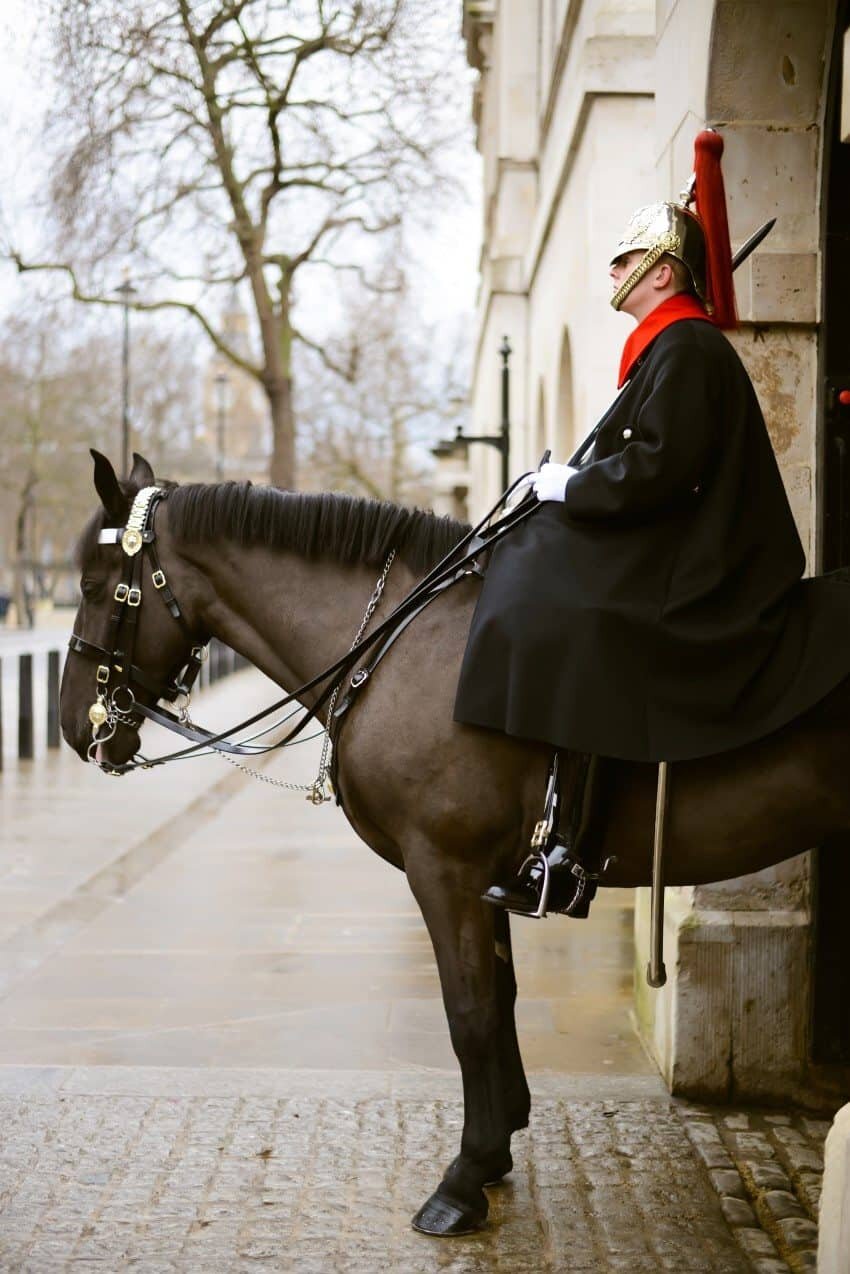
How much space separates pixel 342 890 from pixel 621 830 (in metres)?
5.02

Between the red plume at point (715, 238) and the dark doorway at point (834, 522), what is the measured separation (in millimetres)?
1315

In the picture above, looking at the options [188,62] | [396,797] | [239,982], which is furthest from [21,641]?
[396,797]

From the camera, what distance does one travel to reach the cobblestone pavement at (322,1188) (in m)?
4.02

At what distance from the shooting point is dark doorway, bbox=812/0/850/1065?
17.3 feet

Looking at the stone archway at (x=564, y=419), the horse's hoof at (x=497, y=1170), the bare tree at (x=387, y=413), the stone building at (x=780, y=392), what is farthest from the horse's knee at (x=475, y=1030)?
the bare tree at (x=387, y=413)

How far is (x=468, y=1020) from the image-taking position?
4.18m

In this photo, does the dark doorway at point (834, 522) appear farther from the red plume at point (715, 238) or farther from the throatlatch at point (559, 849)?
the throatlatch at point (559, 849)

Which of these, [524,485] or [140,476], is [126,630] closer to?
[140,476]

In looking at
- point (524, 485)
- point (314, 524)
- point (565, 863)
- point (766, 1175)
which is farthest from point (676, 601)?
point (766, 1175)

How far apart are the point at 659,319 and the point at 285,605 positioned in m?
1.30

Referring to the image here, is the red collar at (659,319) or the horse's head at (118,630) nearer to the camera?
the red collar at (659,319)

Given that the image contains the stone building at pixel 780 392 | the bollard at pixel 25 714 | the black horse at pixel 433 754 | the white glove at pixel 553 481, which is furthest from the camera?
the bollard at pixel 25 714

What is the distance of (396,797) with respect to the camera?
4.11 metres

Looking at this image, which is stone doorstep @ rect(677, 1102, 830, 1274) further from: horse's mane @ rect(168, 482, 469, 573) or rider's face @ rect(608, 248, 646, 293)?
rider's face @ rect(608, 248, 646, 293)
